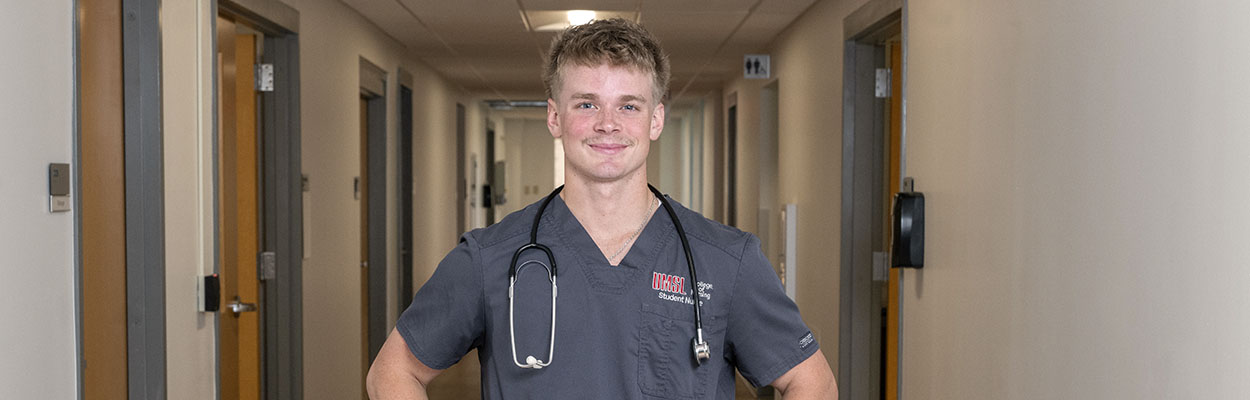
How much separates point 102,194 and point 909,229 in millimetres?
2205

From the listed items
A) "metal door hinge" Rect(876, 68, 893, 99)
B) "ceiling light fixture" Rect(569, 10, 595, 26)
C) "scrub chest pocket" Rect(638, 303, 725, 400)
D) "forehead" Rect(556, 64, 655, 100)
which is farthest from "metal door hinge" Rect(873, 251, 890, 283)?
"forehead" Rect(556, 64, 655, 100)

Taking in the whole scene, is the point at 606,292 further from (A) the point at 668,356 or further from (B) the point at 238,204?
(B) the point at 238,204

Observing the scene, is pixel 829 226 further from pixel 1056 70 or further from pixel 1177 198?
pixel 1177 198

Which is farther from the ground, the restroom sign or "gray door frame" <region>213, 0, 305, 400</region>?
the restroom sign

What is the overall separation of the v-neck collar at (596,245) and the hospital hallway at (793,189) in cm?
7

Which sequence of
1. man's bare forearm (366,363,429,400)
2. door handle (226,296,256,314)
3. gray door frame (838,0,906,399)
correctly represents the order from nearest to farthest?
man's bare forearm (366,363,429,400)
door handle (226,296,256,314)
gray door frame (838,0,906,399)

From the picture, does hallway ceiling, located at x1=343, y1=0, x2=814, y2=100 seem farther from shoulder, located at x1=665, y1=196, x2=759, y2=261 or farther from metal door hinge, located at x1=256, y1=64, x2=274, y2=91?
shoulder, located at x1=665, y1=196, x2=759, y2=261

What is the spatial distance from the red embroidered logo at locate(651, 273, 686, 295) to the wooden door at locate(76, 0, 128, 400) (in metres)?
1.92

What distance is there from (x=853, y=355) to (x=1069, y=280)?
2.29 meters

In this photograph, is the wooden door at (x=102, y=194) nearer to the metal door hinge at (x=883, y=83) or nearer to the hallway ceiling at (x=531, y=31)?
the hallway ceiling at (x=531, y=31)

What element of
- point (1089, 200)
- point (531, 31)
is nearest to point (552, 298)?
point (1089, 200)

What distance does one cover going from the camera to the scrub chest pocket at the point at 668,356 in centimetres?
145

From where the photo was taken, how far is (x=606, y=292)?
1481mm

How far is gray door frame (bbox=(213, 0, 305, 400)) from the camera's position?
421cm
